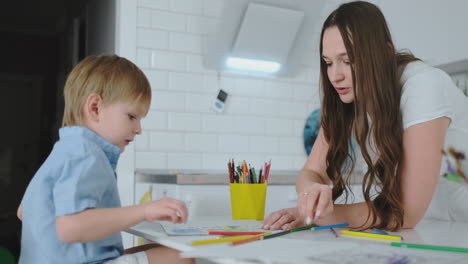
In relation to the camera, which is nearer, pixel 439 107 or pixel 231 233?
pixel 231 233

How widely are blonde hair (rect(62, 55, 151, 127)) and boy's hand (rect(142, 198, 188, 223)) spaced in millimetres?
324

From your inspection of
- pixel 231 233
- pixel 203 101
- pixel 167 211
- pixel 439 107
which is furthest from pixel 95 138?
pixel 203 101

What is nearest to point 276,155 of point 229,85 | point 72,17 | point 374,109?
point 229,85

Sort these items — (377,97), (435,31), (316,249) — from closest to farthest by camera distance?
1. (316,249)
2. (377,97)
3. (435,31)

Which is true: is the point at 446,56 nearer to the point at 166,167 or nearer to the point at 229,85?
the point at 229,85

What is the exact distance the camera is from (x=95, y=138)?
44.5 inches

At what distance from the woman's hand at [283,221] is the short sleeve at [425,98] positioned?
34 centimetres

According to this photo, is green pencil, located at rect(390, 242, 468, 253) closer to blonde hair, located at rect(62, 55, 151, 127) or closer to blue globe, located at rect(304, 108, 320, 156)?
blonde hair, located at rect(62, 55, 151, 127)

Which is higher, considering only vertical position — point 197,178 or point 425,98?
point 425,98

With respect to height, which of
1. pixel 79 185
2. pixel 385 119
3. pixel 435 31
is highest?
pixel 435 31

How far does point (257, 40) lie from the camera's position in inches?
108

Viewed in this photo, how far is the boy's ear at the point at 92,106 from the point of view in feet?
3.77

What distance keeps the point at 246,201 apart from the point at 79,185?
532 mm

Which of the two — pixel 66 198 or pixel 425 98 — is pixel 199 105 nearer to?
pixel 425 98
